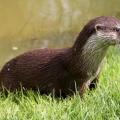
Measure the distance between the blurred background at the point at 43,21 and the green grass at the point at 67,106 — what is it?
7.31 ft

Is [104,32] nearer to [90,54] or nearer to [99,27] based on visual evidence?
[99,27]

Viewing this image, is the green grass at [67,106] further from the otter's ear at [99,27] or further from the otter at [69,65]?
the otter's ear at [99,27]

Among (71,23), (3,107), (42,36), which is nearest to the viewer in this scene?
(3,107)

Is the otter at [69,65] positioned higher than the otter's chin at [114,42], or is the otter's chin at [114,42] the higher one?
the otter's chin at [114,42]

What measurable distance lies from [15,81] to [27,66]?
0.22m

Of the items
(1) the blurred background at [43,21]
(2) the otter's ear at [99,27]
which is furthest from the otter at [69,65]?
(1) the blurred background at [43,21]

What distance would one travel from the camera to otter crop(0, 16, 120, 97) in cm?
470

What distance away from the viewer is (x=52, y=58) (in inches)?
204

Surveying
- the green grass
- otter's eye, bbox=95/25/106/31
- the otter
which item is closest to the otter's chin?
the otter

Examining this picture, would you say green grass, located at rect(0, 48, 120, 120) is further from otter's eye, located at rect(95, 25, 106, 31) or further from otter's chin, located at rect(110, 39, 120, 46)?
otter's eye, located at rect(95, 25, 106, 31)

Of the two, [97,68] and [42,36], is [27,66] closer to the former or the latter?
[97,68]

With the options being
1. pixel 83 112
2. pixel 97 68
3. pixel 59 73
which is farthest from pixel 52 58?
pixel 83 112

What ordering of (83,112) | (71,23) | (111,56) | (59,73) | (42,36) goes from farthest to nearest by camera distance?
(71,23) → (42,36) → (111,56) → (59,73) → (83,112)

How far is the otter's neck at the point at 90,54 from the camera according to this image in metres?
4.71
